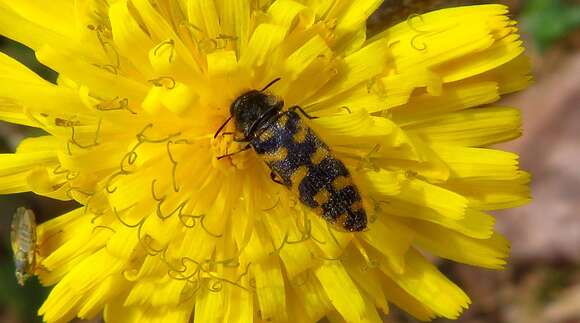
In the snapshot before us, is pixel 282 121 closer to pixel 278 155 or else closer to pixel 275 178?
pixel 278 155

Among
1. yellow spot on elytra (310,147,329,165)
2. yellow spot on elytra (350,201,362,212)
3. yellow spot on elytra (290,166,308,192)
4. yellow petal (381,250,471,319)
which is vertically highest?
yellow spot on elytra (310,147,329,165)

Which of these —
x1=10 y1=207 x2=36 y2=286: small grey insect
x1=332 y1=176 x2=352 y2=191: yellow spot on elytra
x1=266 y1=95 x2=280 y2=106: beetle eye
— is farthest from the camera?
x1=10 y1=207 x2=36 y2=286: small grey insect

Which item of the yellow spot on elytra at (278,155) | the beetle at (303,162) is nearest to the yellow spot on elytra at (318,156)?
the beetle at (303,162)

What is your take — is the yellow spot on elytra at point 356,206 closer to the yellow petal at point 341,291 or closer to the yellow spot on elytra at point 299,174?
the yellow spot on elytra at point 299,174

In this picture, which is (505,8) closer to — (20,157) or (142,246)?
(142,246)

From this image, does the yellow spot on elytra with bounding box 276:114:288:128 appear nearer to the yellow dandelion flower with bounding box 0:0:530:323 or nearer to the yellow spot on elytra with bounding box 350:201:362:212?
the yellow dandelion flower with bounding box 0:0:530:323

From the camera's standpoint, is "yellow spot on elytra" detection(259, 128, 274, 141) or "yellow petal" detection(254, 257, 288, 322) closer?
"yellow spot on elytra" detection(259, 128, 274, 141)

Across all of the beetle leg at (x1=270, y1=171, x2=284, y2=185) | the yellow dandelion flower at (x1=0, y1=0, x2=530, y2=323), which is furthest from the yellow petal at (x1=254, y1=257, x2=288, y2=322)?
the beetle leg at (x1=270, y1=171, x2=284, y2=185)

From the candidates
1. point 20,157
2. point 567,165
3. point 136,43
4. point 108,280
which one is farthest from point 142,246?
point 567,165

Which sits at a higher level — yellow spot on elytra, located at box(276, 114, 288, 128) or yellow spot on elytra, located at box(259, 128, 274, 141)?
yellow spot on elytra, located at box(276, 114, 288, 128)
